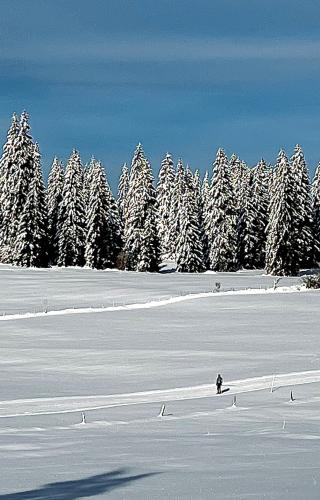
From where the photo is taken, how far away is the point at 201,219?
96875mm

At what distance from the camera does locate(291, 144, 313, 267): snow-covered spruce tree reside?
268 feet

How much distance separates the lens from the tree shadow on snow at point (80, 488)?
9.87m

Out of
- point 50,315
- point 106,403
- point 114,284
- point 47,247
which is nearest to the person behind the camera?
point 106,403

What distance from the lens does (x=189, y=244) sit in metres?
84.6

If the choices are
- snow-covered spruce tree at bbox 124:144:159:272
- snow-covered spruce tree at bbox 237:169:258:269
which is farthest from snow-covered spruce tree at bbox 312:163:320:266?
snow-covered spruce tree at bbox 124:144:159:272

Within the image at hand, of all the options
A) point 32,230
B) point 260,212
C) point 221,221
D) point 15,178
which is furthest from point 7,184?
point 260,212

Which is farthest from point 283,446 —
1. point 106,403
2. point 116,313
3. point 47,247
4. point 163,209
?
point 163,209

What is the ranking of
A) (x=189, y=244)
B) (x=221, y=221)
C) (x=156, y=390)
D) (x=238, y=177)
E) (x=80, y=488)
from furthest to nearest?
(x=238, y=177) < (x=221, y=221) < (x=189, y=244) < (x=156, y=390) < (x=80, y=488)

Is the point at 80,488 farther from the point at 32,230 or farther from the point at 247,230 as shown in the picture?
the point at 247,230

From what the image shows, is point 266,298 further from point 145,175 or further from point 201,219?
point 201,219

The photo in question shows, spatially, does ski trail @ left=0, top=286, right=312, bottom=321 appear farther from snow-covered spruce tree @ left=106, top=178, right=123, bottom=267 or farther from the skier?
snow-covered spruce tree @ left=106, top=178, right=123, bottom=267

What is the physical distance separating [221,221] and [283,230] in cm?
975

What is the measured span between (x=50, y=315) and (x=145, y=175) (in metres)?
40.6

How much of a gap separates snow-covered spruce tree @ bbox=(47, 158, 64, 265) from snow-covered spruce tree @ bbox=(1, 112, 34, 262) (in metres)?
4.24
